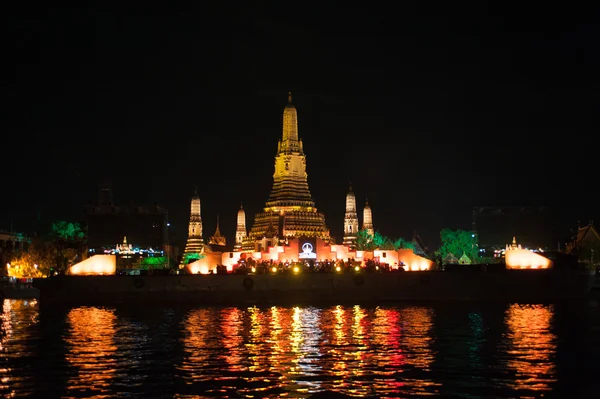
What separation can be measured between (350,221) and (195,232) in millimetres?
25197

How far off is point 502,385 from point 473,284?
4887 cm

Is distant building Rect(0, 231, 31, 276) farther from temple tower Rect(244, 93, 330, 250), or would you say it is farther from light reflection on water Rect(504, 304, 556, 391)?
light reflection on water Rect(504, 304, 556, 391)

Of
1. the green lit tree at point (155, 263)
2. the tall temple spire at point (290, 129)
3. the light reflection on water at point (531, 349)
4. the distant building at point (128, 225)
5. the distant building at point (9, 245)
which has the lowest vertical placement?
the light reflection on water at point (531, 349)

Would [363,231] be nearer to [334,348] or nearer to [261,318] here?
Result: [261,318]

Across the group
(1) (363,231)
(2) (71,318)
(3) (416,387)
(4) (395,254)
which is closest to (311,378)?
(3) (416,387)

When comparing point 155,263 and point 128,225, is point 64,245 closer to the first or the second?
point 155,263

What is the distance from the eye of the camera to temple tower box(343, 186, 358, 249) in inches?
4732

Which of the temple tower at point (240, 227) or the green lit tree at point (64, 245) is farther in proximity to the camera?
the temple tower at point (240, 227)

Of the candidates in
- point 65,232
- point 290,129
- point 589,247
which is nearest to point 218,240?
point 65,232

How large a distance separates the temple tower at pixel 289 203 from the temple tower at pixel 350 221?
9.26 m

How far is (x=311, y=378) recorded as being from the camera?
2692 cm

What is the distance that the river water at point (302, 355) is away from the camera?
83.1 feet

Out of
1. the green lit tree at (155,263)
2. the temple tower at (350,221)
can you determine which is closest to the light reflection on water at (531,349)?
the temple tower at (350,221)

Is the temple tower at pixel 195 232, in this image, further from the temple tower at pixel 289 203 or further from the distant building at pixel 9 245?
the distant building at pixel 9 245
